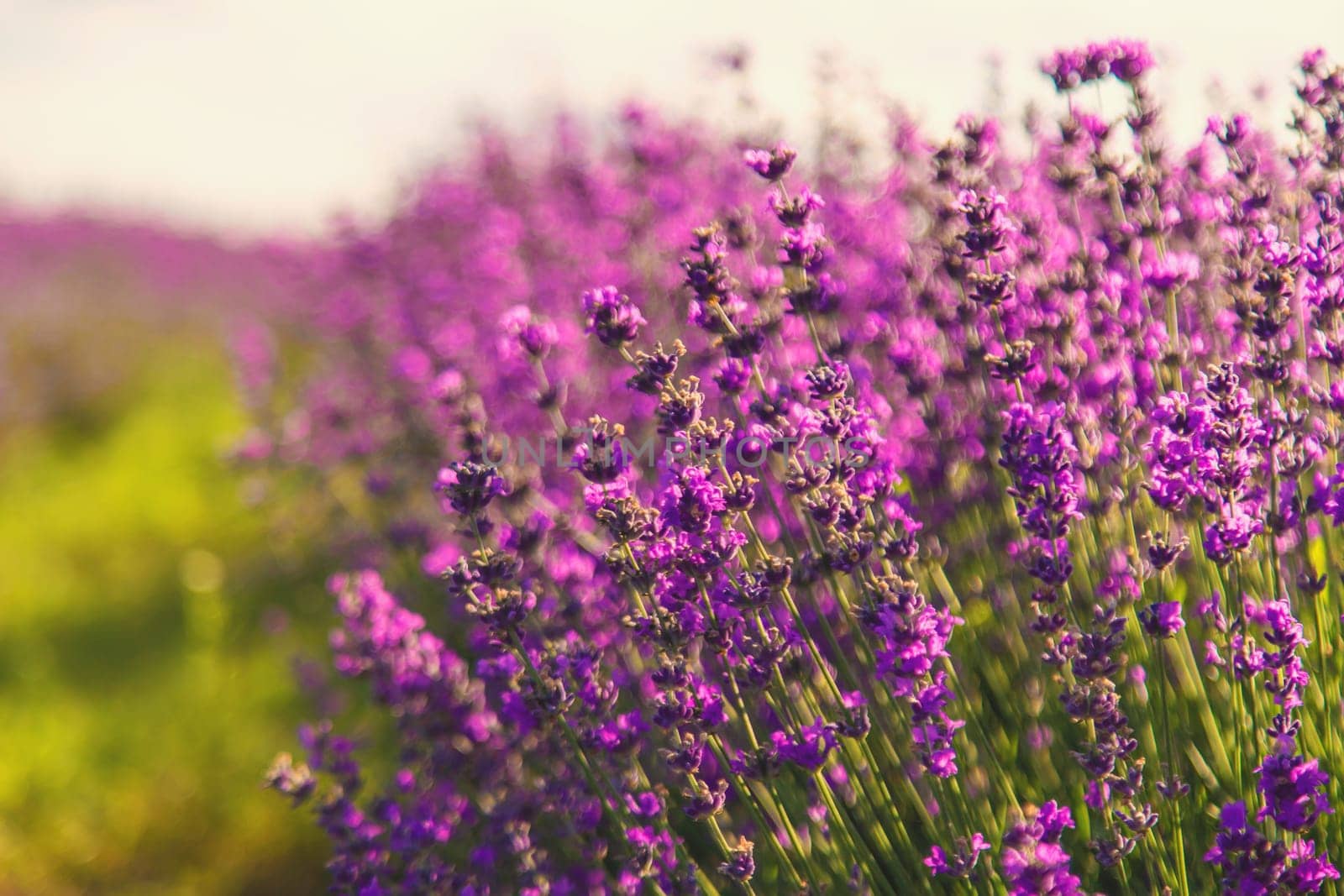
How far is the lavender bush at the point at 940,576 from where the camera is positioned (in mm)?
1784

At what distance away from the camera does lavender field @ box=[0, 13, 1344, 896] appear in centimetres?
180

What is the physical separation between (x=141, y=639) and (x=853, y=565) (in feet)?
17.2

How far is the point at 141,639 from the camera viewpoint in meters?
5.90

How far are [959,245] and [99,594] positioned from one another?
5.97 metres

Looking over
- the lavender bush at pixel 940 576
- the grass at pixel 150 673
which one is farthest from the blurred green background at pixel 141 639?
the lavender bush at pixel 940 576

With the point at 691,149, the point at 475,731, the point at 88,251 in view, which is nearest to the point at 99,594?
the point at 691,149

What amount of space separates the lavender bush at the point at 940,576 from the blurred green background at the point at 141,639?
1.42 m

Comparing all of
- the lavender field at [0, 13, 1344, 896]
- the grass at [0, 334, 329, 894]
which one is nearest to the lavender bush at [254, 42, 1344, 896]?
the lavender field at [0, 13, 1344, 896]

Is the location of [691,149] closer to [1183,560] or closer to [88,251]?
[1183,560]

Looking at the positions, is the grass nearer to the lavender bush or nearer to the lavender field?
the lavender field

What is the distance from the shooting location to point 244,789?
437cm

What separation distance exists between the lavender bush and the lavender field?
0.04 feet

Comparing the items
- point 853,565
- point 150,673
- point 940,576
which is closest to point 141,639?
point 150,673

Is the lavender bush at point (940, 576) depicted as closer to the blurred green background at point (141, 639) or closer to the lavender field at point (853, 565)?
the lavender field at point (853, 565)
